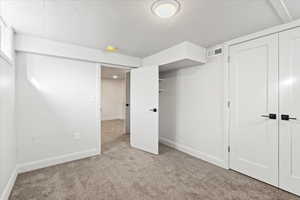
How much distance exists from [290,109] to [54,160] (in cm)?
387

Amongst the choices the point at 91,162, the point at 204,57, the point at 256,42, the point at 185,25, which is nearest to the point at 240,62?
the point at 256,42

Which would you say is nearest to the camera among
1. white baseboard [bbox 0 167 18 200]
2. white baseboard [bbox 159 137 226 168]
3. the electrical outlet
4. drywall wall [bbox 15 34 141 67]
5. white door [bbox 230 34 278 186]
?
white baseboard [bbox 0 167 18 200]

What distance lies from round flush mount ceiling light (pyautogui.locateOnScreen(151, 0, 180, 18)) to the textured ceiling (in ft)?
0.22

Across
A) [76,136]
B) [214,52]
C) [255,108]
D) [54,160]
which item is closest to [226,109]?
[255,108]

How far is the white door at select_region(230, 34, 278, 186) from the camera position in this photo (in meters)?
1.95

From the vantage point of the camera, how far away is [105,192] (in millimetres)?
1785

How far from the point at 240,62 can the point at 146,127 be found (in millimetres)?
2249

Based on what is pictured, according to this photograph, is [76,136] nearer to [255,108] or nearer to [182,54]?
[182,54]

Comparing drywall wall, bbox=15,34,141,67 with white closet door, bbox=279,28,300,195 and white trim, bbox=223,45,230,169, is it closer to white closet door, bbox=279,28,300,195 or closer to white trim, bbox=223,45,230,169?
white trim, bbox=223,45,230,169

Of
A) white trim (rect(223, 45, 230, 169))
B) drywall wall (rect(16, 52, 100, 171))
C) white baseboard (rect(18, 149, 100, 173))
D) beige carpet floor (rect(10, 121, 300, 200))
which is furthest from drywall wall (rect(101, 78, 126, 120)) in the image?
white trim (rect(223, 45, 230, 169))

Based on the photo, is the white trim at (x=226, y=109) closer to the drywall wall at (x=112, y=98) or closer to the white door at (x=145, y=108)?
the white door at (x=145, y=108)

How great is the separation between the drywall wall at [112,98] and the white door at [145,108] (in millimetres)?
4031

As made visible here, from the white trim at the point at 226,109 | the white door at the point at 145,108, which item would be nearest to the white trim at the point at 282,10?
the white trim at the point at 226,109

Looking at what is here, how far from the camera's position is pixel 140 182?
2002 millimetres
